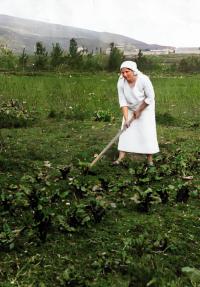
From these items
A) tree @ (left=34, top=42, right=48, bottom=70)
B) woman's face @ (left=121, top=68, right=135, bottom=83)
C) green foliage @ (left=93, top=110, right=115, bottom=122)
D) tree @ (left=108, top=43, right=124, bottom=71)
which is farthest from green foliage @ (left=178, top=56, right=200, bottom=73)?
woman's face @ (left=121, top=68, right=135, bottom=83)

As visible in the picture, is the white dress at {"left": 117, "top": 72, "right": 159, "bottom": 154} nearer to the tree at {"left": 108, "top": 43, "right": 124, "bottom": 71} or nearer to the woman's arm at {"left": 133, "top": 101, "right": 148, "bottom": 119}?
the woman's arm at {"left": 133, "top": 101, "right": 148, "bottom": 119}

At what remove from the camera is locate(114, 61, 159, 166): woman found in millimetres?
10031

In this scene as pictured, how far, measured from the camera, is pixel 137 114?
1016 centimetres

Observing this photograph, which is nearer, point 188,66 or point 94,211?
point 94,211

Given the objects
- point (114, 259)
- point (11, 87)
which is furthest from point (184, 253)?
point (11, 87)

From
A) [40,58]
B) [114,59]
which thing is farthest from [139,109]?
[114,59]

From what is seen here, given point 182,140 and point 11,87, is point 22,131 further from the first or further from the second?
point 11,87

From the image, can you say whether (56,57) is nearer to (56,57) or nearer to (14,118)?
(56,57)

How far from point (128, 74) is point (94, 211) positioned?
3.55m

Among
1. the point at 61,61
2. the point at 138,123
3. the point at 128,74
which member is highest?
the point at 128,74

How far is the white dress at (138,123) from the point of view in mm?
10078

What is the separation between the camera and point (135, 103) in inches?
400

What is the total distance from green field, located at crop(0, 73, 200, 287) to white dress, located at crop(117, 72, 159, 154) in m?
0.39

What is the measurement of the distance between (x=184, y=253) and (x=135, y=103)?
4.36 meters
